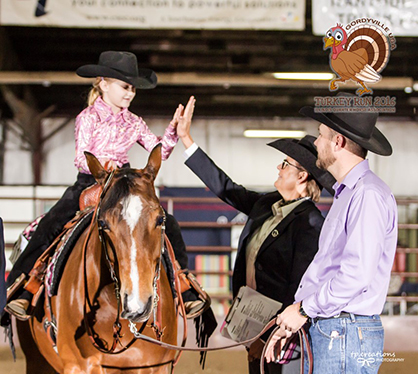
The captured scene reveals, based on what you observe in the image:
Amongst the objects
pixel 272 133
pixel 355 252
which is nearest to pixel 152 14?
pixel 355 252

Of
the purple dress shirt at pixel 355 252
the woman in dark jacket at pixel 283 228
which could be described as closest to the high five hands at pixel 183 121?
the woman in dark jacket at pixel 283 228

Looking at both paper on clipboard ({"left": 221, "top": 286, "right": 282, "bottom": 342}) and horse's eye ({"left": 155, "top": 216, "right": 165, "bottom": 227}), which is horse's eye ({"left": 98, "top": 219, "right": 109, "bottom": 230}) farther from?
paper on clipboard ({"left": 221, "top": 286, "right": 282, "bottom": 342})

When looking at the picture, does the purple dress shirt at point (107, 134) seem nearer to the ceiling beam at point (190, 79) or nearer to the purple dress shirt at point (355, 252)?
the purple dress shirt at point (355, 252)

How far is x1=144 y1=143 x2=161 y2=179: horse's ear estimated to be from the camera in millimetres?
2203

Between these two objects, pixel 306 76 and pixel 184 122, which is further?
pixel 306 76

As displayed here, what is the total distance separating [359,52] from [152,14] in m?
2.13

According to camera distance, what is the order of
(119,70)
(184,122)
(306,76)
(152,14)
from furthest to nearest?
(306,76)
(152,14)
(119,70)
(184,122)

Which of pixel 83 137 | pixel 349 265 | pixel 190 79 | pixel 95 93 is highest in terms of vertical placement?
pixel 190 79

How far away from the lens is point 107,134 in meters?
2.92

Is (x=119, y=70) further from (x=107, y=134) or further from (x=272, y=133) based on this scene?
(x=272, y=133)

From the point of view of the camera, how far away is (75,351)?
234 centimetres

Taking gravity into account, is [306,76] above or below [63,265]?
above

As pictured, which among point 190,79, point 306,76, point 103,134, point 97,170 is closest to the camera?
point 97,170

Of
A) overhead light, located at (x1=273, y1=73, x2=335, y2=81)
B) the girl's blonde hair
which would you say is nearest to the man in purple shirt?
the girl's blonde hair
